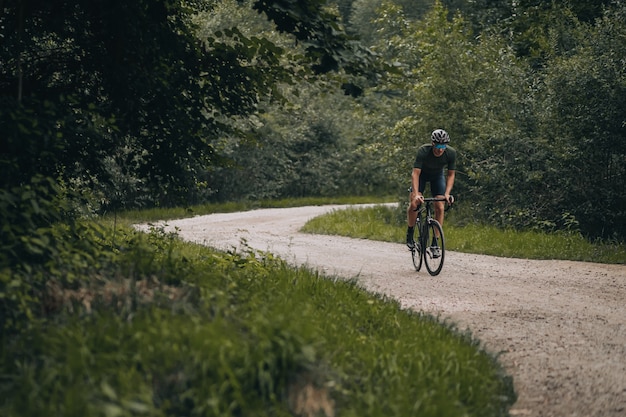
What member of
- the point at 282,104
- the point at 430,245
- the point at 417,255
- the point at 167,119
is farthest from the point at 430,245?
the point at 167,119

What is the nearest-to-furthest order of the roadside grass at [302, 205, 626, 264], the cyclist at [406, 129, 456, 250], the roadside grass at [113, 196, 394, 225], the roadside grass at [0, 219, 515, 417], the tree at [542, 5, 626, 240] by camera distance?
the roadside grass at [0, 219, 515, 417] → the cyclist at [406, 129, 456, 250] → the roadside grass at [302, 205, 626, 264] → the tree at [542, 5, 626, 240] → the roadside grass at [113, 196, 394, 225]

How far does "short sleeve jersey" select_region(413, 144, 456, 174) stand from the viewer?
11441mm

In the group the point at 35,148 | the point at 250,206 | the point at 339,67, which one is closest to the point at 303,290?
the point at 339,67

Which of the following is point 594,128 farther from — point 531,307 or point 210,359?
point 210,359

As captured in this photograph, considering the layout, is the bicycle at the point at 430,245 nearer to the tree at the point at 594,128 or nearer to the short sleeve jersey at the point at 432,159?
the short sleeve jersey at the point at 432,159

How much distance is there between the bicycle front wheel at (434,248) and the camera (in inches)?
447

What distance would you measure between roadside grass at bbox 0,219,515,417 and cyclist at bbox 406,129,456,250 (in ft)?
16.6

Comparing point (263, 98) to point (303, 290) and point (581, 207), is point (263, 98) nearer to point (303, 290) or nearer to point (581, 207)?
point (303, 290)

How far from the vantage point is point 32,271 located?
5.33 meters

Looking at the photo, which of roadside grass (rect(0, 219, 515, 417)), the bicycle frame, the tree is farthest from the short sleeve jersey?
roadside grass (rect(0, 219, 515, 417))

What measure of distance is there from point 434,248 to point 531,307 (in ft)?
8.97

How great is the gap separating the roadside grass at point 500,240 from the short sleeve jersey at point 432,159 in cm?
321

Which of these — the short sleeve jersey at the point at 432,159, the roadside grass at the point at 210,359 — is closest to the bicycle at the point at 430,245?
the short sleeve jersey at the point at 432,159

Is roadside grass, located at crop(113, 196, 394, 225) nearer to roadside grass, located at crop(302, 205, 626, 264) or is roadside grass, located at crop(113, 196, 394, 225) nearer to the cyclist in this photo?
roadside grass, located at crop(302, 205, 626, 264)
